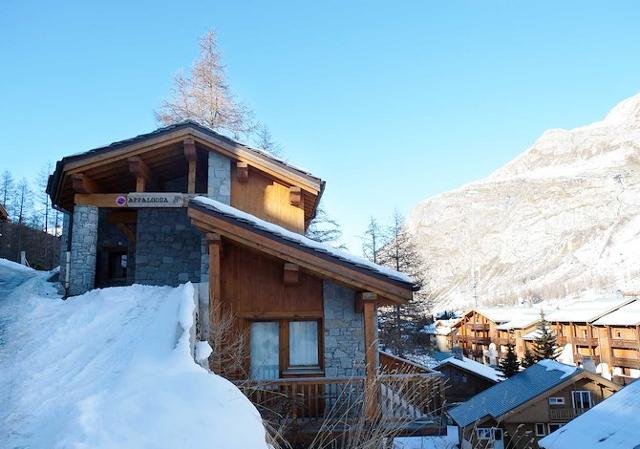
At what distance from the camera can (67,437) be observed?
2865mm

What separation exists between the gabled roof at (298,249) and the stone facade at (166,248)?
331 cm

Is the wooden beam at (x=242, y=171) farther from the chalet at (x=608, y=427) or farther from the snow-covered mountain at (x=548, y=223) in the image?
the snow-covered mountain at (x=548, y=223)

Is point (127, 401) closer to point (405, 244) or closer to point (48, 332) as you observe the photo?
point (48, 332)

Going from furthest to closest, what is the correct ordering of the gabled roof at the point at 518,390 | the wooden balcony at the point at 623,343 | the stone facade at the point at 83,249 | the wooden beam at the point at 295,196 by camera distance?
the wooden balcony at the point at 623,343, the gabled roof at the point at 518,390, the wooden beam at the point at 295,196, the stone facade at the point at 83,249

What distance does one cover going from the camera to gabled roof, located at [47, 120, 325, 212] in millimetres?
10055

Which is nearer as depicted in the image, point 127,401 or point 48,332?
point 127,401

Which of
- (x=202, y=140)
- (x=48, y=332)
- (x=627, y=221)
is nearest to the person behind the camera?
(x=48, y=332)

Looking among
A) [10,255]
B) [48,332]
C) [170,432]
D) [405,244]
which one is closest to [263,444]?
[170,432]

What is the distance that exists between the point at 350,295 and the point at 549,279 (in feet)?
324

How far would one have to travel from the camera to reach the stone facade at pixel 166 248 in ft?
35.0

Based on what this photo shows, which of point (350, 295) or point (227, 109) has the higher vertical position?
point (227, 109)

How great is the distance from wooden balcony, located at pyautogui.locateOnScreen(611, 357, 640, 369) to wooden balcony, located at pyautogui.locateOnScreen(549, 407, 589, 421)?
15747mm

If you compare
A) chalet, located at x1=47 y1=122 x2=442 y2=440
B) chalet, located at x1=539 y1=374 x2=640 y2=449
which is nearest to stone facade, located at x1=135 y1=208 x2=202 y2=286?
chalet, located at x1=47 y1=122 x2=442 y2=440

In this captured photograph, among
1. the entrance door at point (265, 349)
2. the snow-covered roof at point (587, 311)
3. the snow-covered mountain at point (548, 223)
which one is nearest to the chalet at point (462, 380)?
the snow-covered roof at point (587, 311)
